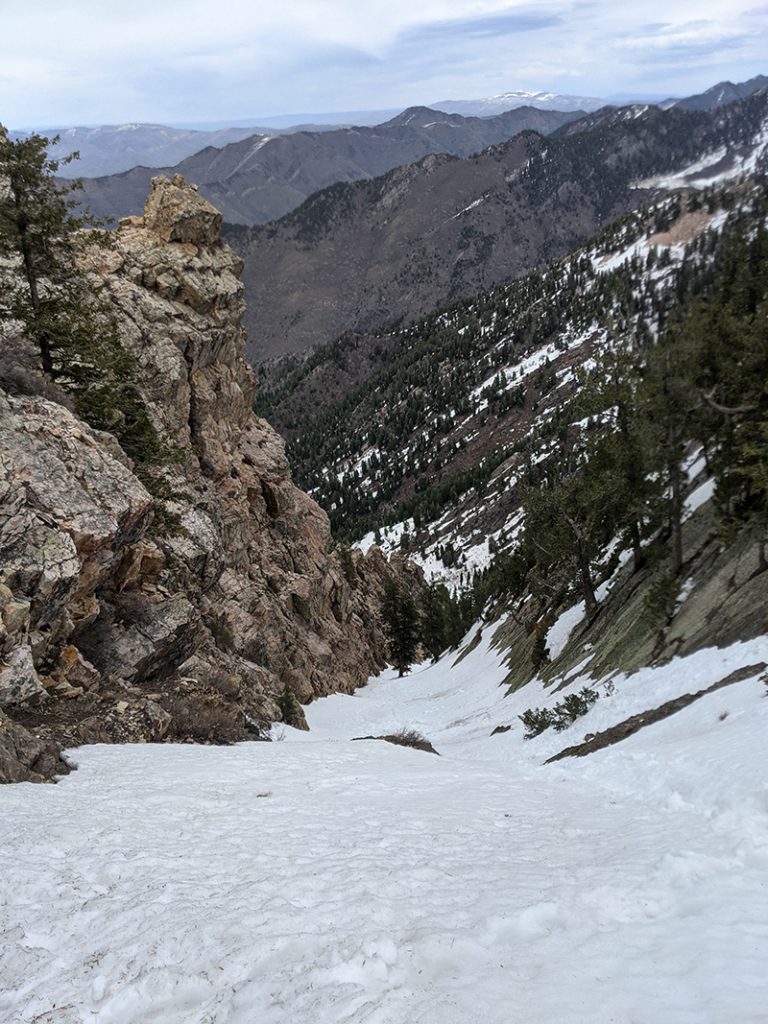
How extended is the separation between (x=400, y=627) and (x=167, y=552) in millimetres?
51591

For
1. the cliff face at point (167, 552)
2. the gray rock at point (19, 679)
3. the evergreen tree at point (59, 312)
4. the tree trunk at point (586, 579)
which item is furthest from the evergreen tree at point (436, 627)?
the gray rock at point (19, 679)

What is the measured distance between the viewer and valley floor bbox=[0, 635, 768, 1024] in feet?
17.1

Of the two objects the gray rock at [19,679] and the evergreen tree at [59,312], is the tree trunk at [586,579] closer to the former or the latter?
the evergreen tree at [59,312]

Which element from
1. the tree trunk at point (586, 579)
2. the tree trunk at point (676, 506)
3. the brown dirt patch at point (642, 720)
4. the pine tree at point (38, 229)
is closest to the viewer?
the brown dirt patch at point (642, 720)

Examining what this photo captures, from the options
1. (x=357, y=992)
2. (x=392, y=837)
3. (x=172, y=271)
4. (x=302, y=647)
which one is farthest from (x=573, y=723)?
(x=172, y=271)

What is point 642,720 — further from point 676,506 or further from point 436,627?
point 436,627

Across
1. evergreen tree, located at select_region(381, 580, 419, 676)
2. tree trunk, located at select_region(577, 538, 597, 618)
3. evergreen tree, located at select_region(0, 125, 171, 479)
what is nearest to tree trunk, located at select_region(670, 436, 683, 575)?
tree trunk, located at select_region(577, 538, 597, 618)

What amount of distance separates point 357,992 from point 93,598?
16086 mm

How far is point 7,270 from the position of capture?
1164 inches

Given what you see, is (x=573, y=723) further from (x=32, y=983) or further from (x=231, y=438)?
(x=231, y=438)

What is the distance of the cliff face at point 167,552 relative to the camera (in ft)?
52.1

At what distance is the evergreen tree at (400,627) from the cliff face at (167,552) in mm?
13933

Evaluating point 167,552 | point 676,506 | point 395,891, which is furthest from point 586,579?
point 395,891

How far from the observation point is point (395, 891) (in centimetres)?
731
